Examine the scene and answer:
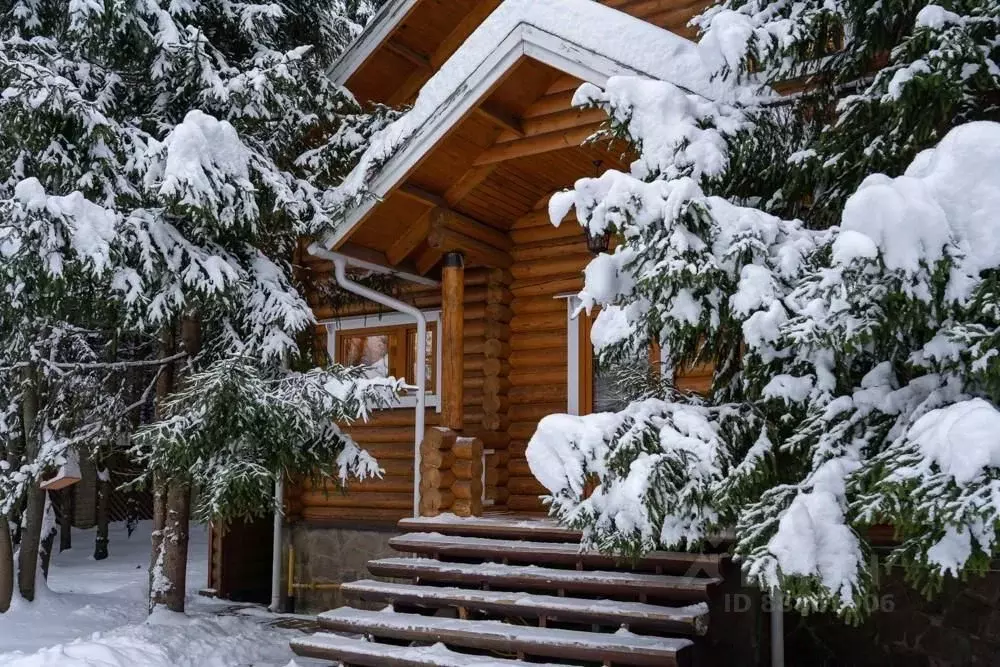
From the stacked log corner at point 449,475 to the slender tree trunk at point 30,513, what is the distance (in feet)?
14.6

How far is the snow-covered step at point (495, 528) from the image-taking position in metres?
6.64

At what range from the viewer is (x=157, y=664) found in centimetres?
694

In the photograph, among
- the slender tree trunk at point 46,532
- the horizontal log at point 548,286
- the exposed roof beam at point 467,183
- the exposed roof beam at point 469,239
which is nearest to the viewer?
the exposed roof beam at point 467,183

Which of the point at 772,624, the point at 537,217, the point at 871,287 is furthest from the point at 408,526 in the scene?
the point at 871,287

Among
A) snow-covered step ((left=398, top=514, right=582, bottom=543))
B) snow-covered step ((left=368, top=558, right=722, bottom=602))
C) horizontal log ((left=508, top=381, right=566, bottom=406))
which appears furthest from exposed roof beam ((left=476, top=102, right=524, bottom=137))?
snow-covered step ((left=368, top=558, right=722, bottom=602))

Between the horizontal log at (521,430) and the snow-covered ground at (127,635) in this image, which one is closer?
the snow-covered ground at (127,635)

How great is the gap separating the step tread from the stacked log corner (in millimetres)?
1228

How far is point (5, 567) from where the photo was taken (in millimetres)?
9320

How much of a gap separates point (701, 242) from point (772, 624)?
10.8ft

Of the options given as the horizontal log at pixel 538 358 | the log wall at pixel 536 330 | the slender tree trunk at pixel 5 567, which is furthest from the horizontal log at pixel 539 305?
the slender tree trunk at pixel 5 567

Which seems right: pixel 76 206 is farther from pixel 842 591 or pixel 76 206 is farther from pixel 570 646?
pixel 842 591

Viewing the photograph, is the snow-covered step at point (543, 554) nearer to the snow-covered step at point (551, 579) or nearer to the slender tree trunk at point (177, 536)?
the snow-covered step at point (551, 579)

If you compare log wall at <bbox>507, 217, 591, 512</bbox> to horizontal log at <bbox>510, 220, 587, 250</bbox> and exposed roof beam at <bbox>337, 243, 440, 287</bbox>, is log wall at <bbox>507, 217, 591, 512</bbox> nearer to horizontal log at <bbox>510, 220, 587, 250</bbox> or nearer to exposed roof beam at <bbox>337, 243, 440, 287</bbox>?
horizontal log at <bbox>510, 220, 587, 250</bbox>

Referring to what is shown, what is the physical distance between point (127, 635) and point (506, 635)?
3661 millimetres
